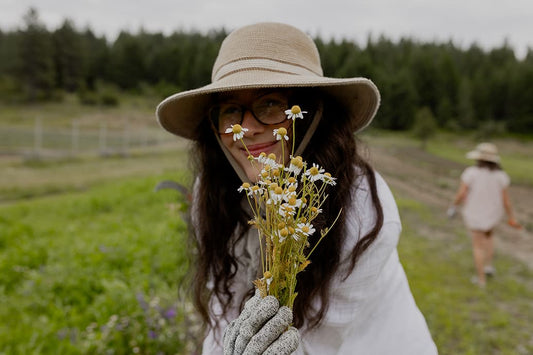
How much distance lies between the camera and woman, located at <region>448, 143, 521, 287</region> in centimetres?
525

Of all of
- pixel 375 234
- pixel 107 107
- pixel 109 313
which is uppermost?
pixel 375 234

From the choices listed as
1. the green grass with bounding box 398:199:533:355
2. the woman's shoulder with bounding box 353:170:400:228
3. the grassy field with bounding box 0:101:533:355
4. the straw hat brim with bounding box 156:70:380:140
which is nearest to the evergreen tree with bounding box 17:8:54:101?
the grassy field with bounding box 0:101:533:355

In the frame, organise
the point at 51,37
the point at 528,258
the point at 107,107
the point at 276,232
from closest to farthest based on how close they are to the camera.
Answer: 1. the point at 276,232
2. the point at 528,258
3. the point at 107,107
4. the point at 51,37

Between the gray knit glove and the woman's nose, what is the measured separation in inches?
24.7

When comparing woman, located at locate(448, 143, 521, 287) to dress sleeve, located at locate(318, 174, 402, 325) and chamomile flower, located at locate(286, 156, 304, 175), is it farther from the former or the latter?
chamomile flower, located at locate(286, 156, 304, 175)

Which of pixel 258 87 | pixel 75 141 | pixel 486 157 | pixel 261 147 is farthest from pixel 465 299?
pixel 75 141

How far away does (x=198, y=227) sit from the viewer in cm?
→ 197

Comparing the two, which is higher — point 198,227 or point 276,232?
point 276,232

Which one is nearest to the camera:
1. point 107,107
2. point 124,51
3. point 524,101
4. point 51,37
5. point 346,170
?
point 346,170

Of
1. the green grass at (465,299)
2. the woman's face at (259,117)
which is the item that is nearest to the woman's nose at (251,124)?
the woman's face at (259,117)

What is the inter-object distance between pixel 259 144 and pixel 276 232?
58 centimetres

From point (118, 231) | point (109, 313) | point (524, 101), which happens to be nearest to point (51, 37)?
point (118, 231)

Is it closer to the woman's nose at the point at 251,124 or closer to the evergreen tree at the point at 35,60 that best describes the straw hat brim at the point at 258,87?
the woman's nose at the point at 251,124

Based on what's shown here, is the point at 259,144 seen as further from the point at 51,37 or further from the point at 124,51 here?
the point at 124,51
